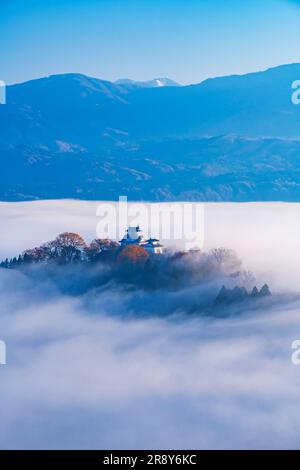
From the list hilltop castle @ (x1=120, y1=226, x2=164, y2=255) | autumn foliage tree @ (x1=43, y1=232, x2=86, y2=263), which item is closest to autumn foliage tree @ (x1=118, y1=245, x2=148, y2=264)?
hilltop castle @ (x1=120, y1=226, x2=164, y2=255)

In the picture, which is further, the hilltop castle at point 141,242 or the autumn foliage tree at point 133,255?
the hilltop castle at point 141,242

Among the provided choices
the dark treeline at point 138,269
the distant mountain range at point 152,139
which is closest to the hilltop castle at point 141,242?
the dark treeline at point 138,269

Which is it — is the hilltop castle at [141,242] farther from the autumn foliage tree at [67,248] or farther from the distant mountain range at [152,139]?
the distant mountain range at [152,139]

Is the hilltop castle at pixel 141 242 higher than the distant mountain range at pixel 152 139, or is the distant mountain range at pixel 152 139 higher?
the distant mountain range at pixel 152 139

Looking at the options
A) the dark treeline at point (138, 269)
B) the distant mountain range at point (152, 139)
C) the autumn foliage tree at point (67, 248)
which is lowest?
the dark treeline at point (138, 269)

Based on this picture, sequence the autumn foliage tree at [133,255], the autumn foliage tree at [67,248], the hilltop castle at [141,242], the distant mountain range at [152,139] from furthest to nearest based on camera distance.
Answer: the distant mountain range at [152,139], the hilltop castle at [141,242], the autumn foliage tree at [67,248], the autumn foliage tree at [133,255]

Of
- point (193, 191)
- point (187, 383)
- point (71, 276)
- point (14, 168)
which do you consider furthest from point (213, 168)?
point (187, 383)

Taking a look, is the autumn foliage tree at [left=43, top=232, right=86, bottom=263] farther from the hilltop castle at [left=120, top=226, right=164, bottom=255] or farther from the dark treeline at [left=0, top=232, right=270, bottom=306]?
the hilltop castle at [left=120, top=226, right=164, bottom=255]

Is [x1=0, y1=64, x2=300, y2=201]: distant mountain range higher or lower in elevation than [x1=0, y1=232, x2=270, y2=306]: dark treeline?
higher
